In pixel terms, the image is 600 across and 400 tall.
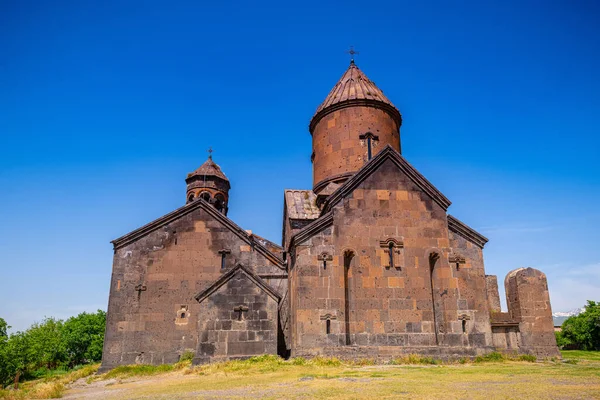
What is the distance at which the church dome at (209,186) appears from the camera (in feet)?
71.3

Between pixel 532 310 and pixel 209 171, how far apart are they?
15.8 meters

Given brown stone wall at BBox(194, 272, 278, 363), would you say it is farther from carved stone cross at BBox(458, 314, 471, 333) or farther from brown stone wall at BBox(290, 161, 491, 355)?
carved stone cross at BBox(458, 314, 471, 333)

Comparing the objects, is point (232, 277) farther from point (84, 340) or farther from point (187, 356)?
point (84, 340)

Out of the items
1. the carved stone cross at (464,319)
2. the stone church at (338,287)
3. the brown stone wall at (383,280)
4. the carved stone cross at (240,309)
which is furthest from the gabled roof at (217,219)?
the carved stone cross at (464,319)

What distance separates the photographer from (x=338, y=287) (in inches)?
413

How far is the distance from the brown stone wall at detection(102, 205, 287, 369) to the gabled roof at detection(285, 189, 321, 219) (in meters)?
1.81

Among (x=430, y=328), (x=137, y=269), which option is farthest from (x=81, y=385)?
(x=430, y=328)

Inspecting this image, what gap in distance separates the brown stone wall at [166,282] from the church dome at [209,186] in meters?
8.21

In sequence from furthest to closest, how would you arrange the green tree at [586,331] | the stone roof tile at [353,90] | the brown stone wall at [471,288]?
the green tree at [586,331], the stone roof tile at [353,90], the brown stone wall at [471,288]

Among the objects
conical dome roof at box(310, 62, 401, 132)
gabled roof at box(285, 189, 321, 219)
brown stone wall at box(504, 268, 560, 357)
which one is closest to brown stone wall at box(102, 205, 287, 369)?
gabled roof at box(285, 189, 321, 219)

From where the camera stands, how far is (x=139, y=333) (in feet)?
40.2

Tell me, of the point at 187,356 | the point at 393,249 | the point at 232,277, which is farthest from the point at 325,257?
the point at 187,356

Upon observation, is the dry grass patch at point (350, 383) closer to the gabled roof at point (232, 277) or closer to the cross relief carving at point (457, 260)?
the gabled roof at point (232, 277)

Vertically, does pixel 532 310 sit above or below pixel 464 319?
above
